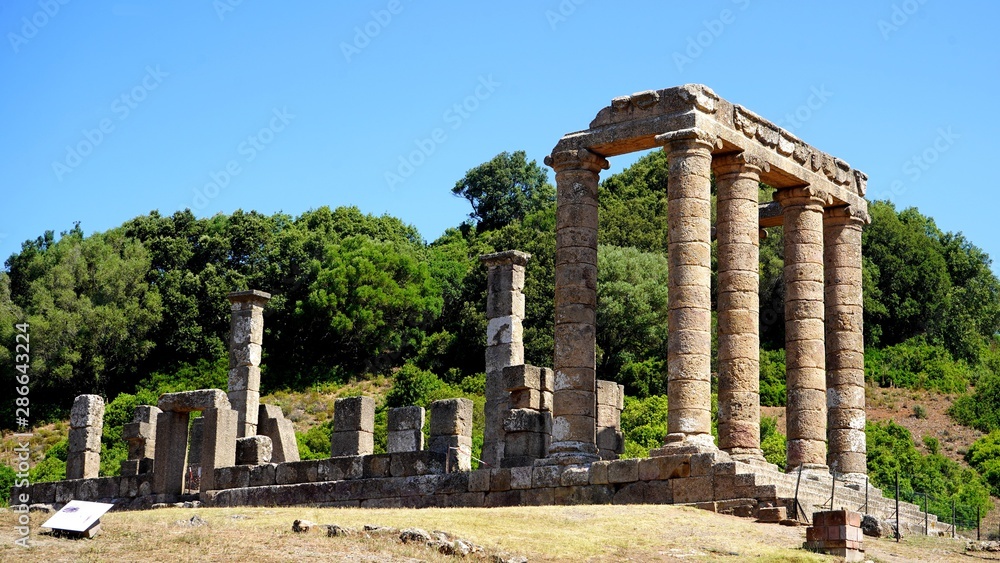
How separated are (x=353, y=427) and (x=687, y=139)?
10333mm

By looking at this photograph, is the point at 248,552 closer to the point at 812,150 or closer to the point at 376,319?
the point at 812,150

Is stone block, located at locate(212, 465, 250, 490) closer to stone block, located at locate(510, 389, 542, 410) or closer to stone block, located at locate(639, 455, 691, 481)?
stone block, located at locate(510, 389, 542, 410)

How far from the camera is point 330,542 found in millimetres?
20984

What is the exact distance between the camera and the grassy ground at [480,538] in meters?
19.8

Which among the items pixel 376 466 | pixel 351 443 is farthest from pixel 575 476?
pixel 351 443

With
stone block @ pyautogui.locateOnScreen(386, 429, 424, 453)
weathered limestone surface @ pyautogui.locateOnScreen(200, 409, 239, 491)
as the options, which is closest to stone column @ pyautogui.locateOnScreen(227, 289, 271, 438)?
weathered limestone surface @ pyautogui.locateOnScreen(200, 409, 239, 491)

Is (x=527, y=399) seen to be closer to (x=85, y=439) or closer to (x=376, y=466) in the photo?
(x=376, y=466)

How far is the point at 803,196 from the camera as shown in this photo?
32.8 m

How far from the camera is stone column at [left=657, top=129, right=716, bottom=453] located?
94.8 feet

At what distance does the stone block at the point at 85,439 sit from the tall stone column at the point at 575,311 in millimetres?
14506

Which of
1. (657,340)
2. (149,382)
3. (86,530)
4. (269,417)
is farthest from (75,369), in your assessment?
(86,530)

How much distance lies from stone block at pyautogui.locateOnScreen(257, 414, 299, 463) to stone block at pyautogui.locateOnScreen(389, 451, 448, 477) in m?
6.04

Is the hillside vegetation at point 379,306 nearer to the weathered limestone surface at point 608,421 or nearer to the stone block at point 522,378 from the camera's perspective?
the weathered limestone surface at point 608,421

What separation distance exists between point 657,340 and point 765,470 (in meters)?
29.9
